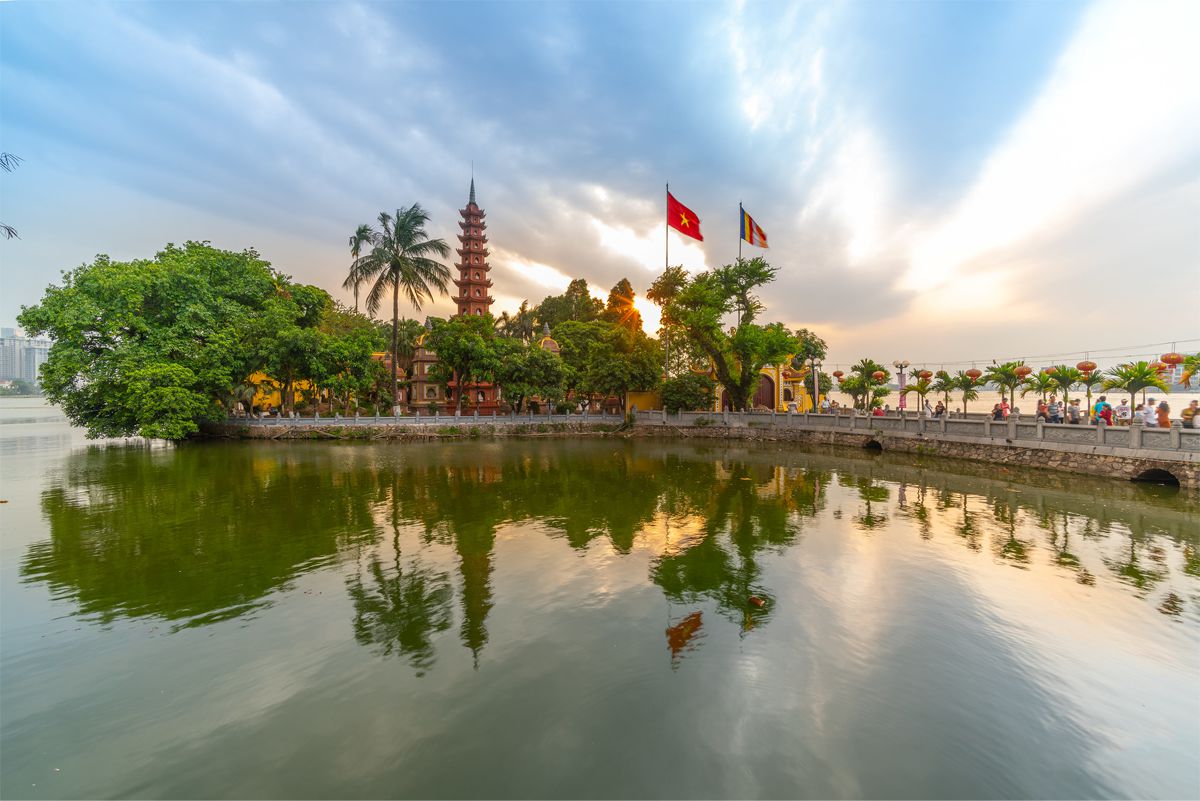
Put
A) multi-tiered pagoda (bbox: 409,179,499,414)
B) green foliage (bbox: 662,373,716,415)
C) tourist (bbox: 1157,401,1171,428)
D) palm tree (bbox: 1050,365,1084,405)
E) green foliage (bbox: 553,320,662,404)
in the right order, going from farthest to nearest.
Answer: multi-tiered pagoda (bbox: 409,179,499,414) → green foliage (bbox: 553,320,662,404) → green foliage (bbox: 662,373,716,415) → palm tree (bbox: 1050,365,1084,405) → tourist (bbox: 1157,401,1171,428)

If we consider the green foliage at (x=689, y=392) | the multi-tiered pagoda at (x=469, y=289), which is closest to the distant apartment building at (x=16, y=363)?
the multi-tiered pagoda at (x=469, y=289)

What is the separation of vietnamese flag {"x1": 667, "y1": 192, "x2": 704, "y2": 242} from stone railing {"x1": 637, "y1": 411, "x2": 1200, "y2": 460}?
11667 mm

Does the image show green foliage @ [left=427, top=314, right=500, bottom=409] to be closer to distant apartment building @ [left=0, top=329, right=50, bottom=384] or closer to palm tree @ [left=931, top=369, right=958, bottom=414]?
palm tree @ [left=931, top=369, right=958, bottom=414]

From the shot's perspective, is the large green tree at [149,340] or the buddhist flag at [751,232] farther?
the buddhist flag at [751,232]

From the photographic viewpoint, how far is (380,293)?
111 ft

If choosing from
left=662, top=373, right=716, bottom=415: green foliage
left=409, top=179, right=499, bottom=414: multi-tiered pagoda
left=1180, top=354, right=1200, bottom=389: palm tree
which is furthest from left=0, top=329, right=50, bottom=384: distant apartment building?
left=1180, top=354, right=1200, bottom=389: palm tree

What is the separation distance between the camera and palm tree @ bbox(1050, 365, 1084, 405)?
78.2 feet

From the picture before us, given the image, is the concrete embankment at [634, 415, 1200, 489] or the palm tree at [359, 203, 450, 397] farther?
the palm tree at [359, 203, 450, 397]

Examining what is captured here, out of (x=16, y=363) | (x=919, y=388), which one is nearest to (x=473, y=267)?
Answer: (x=919, y=388)

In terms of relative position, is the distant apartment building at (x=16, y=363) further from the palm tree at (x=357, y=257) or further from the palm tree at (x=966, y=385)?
the palm tree at (x=966, y=385)

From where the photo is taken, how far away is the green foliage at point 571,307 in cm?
5392

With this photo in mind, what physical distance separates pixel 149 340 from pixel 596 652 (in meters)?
31.9

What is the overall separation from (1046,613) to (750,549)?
14.3 ft

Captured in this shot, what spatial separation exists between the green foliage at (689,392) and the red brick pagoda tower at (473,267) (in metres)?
21.8
